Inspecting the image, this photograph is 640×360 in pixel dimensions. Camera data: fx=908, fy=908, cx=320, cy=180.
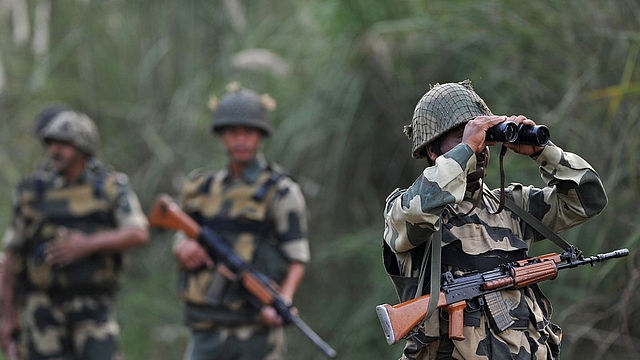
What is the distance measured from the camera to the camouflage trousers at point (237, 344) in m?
5.03

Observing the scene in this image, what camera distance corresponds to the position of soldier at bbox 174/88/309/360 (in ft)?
16.6

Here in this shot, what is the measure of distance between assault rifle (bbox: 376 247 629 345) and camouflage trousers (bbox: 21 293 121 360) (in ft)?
10.6

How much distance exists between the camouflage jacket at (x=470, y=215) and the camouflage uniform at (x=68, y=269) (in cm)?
308

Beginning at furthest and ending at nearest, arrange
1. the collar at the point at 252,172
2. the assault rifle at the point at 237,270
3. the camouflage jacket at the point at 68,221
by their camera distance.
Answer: the camouflage jacket at the point at 68,221, the collar at the point at 252,172, the assault rifle at the point at 237,270

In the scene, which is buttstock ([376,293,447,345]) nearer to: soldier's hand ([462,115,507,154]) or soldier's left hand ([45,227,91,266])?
soldier's hand ([462,115,507,154])

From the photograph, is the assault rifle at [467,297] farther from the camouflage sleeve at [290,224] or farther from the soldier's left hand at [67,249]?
the soldier's left hand at [67,249]

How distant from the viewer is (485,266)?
2.89m

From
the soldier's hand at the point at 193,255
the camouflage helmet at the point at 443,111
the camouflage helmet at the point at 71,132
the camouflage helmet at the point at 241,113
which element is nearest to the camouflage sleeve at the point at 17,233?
the camouflage helmet at the point at 71,132

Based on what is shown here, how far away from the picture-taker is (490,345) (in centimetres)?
280

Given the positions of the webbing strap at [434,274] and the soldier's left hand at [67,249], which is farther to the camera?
Answer: the soldier's left hand at [67,249]

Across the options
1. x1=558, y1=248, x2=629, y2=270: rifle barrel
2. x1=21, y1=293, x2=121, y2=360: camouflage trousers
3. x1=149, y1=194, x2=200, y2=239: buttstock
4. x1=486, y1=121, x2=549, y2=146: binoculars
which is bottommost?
x1=21, y1=293, x2=121, y2=360: camouflage trousers

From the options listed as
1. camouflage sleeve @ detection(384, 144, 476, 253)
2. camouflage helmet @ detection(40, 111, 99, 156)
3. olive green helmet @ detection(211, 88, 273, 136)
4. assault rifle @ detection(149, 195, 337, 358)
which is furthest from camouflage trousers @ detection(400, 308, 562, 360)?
camouflage helmet @ detection(40, 111, 99, 156)

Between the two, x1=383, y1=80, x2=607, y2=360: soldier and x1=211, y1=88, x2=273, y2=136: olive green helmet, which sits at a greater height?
x1=383, y1=80, x2=607, y2=360: soldier

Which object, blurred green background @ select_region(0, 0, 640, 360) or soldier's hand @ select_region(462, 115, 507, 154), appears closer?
soldier's hand @ select_region(462, 115, 507, 154)
